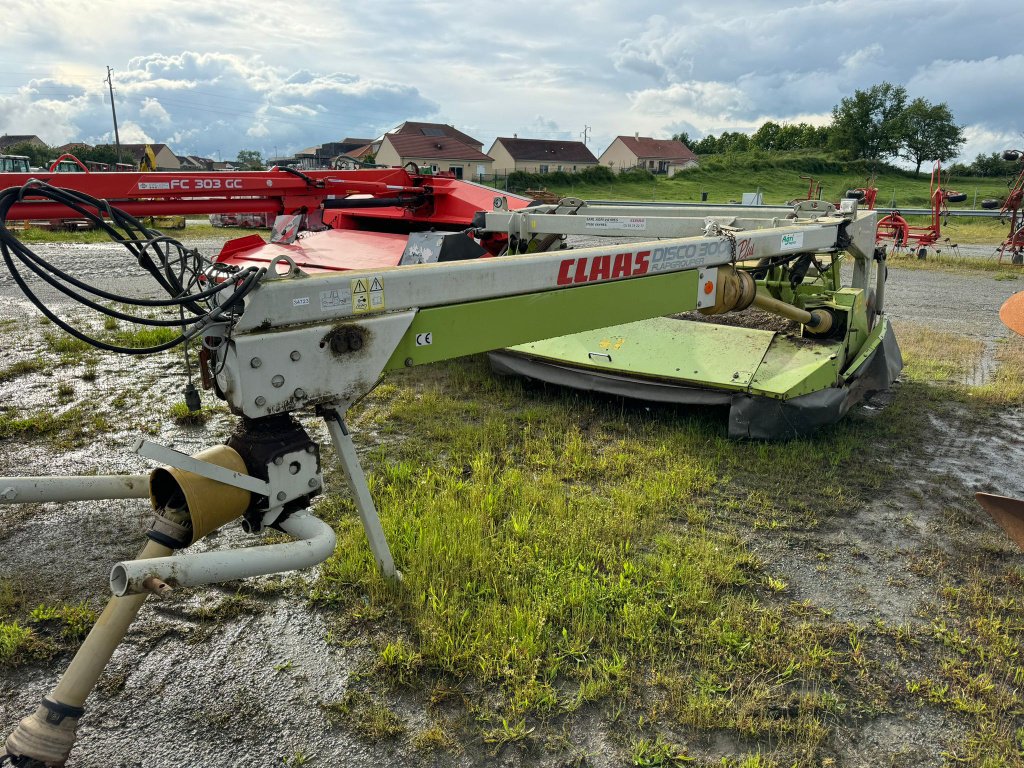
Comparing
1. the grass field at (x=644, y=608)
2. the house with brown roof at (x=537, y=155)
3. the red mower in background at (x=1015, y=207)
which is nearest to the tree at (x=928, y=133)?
the house with brown roof at (x=537, y=155)

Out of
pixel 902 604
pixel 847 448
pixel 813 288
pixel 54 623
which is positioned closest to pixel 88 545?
pixel 54 623

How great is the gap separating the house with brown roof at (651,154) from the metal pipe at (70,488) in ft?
189

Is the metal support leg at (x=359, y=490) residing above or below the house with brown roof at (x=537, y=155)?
below

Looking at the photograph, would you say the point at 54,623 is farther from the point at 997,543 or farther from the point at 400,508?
the point at 997,543

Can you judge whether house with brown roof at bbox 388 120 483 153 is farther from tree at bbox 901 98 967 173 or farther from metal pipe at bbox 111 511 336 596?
metal pipe at bbox 111 511 336 596

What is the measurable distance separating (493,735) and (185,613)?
134 centimetres

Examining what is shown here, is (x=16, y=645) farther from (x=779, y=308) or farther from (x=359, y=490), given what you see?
(x=779, y=308)

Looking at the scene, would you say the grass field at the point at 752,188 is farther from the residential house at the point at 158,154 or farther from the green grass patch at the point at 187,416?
the residential house at the point at 158,154

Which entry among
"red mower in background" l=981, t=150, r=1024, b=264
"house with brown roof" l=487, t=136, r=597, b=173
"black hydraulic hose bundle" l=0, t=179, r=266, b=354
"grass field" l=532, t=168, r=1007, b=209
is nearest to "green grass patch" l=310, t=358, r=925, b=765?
"black hydraulic hose bundle" l=0, t=179, r=266, b=354

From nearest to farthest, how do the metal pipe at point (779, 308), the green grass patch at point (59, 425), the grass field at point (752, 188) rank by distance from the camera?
the metal pipe at point (779, 308), the green grass patch at point (59, 425), the grass field at point (752, 188)

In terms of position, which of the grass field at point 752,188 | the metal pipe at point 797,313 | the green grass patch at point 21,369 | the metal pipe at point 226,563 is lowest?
the green grass patch at point 21,369

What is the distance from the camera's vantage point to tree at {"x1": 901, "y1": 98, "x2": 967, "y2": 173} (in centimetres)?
4944

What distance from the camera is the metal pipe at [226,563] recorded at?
1.80 metres

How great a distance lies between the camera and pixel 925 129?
49.8 m
